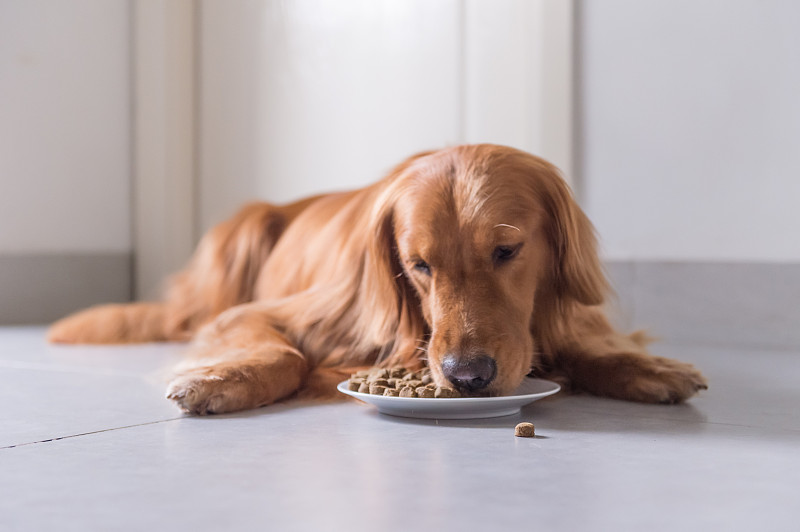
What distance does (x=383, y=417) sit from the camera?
1.56m

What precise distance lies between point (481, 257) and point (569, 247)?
0.26 metres

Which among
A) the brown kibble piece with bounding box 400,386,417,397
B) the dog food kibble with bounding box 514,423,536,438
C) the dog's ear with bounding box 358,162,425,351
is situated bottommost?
the dog food kibble with bounding box 514,423,536,438

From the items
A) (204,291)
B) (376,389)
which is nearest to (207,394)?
(376,389)

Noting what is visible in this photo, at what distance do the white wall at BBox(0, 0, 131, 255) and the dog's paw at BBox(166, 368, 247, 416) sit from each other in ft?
7.84

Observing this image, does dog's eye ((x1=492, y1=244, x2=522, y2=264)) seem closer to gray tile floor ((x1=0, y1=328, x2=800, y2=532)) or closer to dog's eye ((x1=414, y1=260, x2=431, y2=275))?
dog's eye ((x1=414, y1=260, x2=431, y2=275))

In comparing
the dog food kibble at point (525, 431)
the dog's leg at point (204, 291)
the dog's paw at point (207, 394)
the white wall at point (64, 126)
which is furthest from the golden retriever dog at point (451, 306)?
the white wall at point (64, 126)

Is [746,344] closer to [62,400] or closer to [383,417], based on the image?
[383,417]

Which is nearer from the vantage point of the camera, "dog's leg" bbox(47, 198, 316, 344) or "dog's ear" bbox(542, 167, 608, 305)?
"dog's ear" bbox(542, 167, 608, 305)

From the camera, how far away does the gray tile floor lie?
0.94 meters

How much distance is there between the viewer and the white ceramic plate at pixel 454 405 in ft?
4.64

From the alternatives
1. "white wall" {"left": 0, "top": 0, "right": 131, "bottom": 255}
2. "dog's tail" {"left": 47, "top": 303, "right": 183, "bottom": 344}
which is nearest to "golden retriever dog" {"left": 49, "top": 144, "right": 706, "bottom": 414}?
"dog's tail" {"left": 47, "top": 303, "right": 183, "bottom": 344}

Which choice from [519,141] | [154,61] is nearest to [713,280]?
[519,141]

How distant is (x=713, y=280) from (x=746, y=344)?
22 centimetres

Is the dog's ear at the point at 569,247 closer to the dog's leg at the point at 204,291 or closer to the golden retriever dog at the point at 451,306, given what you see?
the golden retriever dog at the point at 451,306
